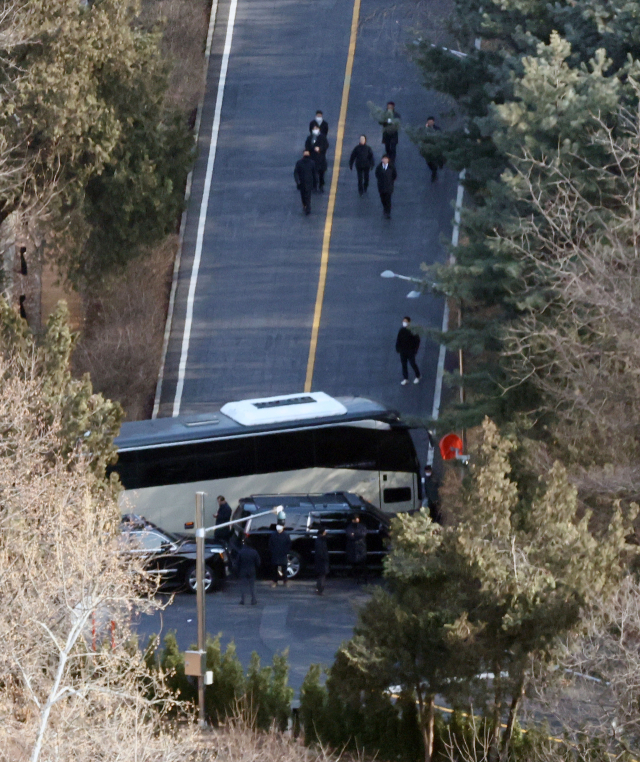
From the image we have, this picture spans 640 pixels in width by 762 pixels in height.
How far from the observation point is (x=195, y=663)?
18.9m

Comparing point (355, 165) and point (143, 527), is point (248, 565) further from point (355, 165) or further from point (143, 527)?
point (355, 165)

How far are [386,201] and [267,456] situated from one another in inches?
417

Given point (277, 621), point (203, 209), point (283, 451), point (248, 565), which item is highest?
point (203, 209)

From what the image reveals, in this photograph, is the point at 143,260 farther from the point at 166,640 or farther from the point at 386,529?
the point at 166,640

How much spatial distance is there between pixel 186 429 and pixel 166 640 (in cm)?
645

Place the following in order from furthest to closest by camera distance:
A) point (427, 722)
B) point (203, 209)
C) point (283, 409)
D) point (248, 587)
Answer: point (203, 209) < point (283, 409) < point (248, 587) < point (427, 722)

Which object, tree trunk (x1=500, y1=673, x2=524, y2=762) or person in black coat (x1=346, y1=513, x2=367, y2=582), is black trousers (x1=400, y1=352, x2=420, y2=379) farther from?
tree trunk (x1=500, y1=673, x2=524, y2=762)

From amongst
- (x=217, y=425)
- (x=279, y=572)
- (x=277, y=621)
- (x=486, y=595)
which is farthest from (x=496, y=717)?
(x=217, y=425)

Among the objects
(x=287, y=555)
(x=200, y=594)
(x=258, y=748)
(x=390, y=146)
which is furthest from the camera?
(x=390, y=146)

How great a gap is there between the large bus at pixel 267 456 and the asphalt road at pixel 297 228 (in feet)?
12.0

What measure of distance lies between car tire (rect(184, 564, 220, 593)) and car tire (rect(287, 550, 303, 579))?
62.7 inches

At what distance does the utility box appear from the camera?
742 inches

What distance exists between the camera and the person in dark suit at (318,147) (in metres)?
33.7

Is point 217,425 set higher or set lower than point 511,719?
higher
